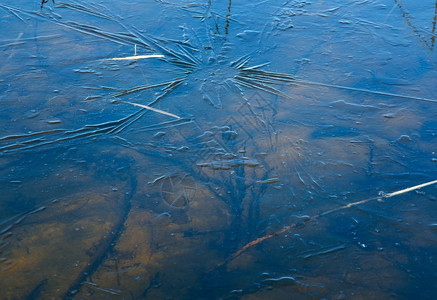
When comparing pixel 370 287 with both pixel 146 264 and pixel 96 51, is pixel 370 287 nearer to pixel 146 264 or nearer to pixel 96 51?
pixel 146 264

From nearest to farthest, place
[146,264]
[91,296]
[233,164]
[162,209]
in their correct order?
1. [91,296]
2. [146,264]
3. [162,209]
4. [233,164]

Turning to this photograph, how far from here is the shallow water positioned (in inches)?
71.2

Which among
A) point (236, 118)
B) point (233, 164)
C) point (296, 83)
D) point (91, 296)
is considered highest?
point (296, 83)

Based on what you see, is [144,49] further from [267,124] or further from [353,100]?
[353,100]

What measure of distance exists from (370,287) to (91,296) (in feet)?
4.23

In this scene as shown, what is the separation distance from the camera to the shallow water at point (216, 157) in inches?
71.2

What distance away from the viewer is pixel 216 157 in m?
2.42

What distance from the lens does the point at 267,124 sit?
271 centimetres

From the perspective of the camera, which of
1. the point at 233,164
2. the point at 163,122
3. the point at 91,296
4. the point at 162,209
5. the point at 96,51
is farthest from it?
the point at 96,51

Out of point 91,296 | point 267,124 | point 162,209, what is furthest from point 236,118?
point 91,296

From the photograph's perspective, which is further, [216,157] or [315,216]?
[216,157]

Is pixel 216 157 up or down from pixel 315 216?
up

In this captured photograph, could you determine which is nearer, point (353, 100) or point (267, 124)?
point (267, 124)

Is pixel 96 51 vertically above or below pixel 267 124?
above
